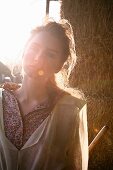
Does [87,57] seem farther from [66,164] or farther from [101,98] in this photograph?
[66,164]

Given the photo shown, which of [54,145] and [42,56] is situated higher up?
[42,56]

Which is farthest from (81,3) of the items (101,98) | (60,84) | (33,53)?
(33,53)

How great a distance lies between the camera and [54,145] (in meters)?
2.21

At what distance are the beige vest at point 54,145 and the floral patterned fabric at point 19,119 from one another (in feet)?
0.12

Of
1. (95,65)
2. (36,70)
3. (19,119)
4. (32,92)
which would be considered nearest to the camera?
(36,70)

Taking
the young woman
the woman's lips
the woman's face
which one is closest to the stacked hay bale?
the young woman

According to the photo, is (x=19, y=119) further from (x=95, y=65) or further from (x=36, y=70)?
(x=95, y=65)

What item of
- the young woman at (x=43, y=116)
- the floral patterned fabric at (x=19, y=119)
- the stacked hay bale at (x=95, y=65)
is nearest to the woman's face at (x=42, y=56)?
the young woman at (x=43, y=116)

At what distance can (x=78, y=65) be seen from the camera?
4801 mm

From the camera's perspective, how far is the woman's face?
7.07ft

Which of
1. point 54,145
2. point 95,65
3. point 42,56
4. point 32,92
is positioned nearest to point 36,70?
point 42,56

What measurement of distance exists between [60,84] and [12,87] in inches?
12.5

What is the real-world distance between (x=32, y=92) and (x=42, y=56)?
0.24 m

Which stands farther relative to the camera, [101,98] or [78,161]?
[101,98]
